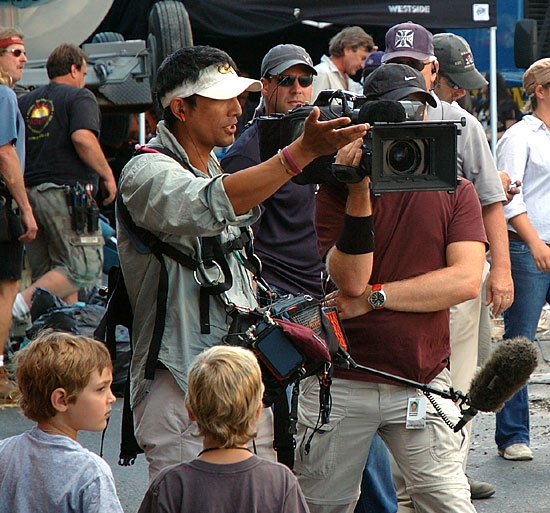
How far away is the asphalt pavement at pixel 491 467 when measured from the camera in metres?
5.19

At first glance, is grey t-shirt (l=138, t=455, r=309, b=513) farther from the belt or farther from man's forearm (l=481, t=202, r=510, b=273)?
the belt

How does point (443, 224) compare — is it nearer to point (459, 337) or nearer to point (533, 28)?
point (459, 337)

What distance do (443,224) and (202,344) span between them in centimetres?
94

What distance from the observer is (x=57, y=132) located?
783cm

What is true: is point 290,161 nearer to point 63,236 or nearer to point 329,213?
point 329,213

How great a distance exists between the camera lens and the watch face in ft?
1.63

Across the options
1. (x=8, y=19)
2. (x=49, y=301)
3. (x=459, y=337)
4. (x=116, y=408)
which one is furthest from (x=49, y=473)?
(x=8, y=19)

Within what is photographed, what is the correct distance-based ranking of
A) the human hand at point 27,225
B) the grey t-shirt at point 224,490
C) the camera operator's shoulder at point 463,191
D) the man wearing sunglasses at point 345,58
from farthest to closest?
the man wearing sunglasses at point 345,58 → the human hand at point 27,225 → the camera operator's shoulder at point 463,191 → the grey t-shirt at point 224,490

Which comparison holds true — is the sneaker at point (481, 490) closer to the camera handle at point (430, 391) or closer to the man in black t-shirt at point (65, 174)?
the camera handle at point (430, 391)

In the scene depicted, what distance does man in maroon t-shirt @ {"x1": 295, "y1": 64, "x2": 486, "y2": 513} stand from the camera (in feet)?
11.6

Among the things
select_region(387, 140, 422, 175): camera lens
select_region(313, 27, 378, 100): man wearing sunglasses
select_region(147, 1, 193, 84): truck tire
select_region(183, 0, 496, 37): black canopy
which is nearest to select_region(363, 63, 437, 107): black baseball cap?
select_region(387, 140, 422, 175): camera lens

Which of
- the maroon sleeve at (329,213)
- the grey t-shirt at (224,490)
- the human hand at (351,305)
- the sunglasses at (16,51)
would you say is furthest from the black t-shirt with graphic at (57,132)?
the grey t-shirt at (224,490)

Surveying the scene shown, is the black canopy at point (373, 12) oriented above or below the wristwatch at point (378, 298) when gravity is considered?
above

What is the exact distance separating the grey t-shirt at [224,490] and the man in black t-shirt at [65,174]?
5071mm
